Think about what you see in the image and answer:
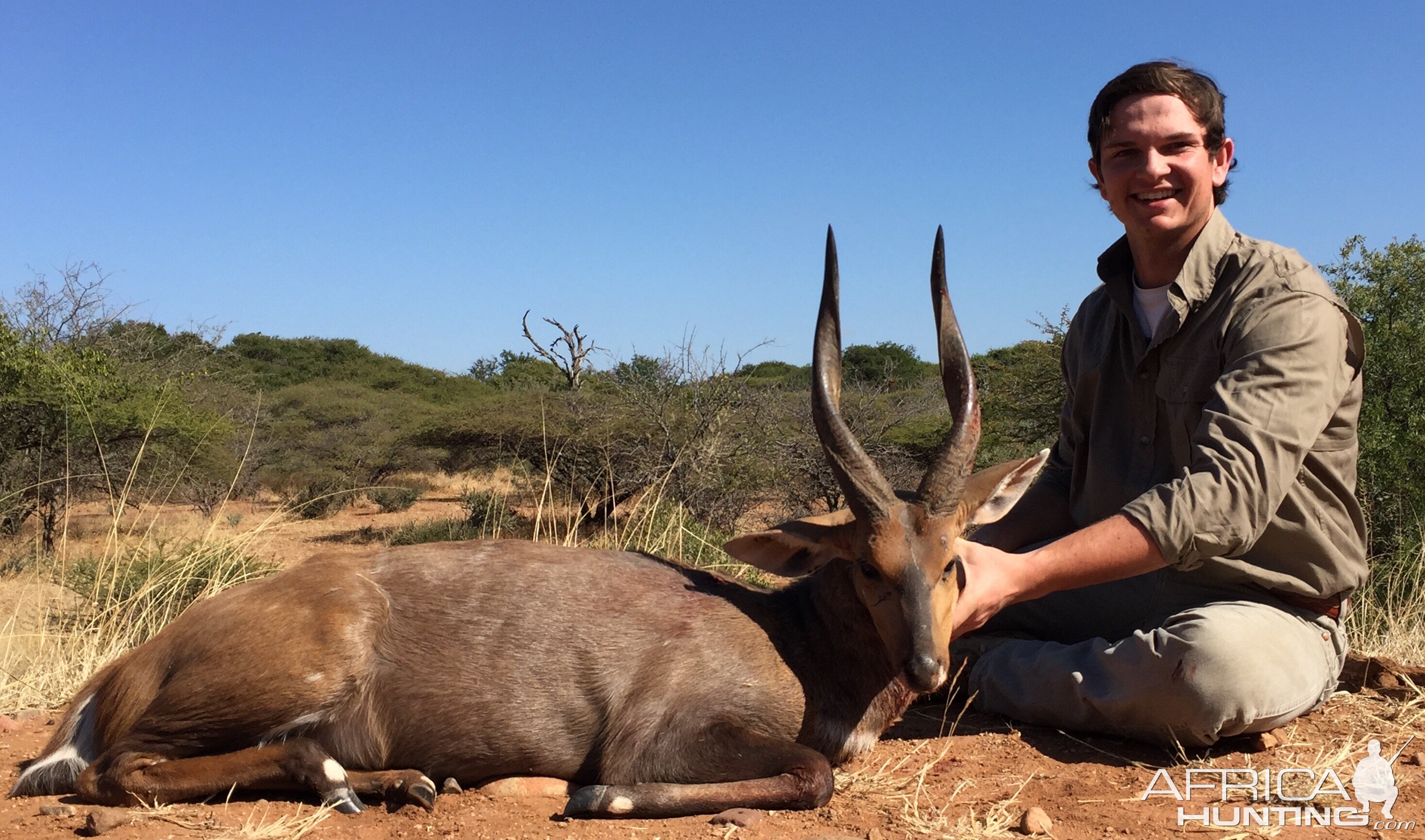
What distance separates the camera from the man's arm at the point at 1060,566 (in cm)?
406

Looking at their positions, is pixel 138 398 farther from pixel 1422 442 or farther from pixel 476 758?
pixel 1422 442

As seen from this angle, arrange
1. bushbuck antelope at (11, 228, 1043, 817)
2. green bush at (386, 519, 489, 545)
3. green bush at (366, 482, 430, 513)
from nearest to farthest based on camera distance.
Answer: bushbuck antelope at (11, 228, 1043, 817), green bush at (386, 519, 489, 545), green bush at (366, 482, 430, 513)

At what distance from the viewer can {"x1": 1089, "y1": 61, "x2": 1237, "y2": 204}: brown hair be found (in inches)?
201

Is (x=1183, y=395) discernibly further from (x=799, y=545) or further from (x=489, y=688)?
(x=489, y=688)

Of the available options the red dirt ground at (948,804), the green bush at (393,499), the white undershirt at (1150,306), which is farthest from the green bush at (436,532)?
the white undershirt at (1150,306)

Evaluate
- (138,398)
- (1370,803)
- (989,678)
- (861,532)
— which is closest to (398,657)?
(861,532)

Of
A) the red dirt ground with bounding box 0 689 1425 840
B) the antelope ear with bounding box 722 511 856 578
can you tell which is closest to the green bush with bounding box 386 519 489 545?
the red dirt ground with bounding box 0 689 1425 840

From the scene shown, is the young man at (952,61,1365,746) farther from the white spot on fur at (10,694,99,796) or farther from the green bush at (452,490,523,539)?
the green bush at (452,490,523,539)

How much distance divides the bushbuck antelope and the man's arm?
0.09 metres

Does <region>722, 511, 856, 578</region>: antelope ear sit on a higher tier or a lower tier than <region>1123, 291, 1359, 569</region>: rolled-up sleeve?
lower

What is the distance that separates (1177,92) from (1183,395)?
4.57ft

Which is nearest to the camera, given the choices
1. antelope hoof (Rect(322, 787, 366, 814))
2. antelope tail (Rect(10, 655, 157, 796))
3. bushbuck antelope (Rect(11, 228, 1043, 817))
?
antelope hoof (Rect(322, 787, 366, 814))

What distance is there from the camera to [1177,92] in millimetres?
5078

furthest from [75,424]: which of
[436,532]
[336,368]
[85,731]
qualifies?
[336,368]
